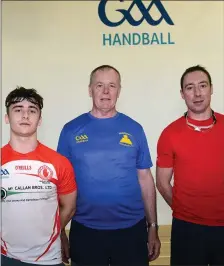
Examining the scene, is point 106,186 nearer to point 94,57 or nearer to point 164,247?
point 164,247

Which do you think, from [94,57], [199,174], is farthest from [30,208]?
[94,57]

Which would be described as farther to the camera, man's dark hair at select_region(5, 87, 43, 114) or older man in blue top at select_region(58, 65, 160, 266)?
older man in blue top at select_region(58, 65, 160, 266)

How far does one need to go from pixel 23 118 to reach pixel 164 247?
5.96 feet

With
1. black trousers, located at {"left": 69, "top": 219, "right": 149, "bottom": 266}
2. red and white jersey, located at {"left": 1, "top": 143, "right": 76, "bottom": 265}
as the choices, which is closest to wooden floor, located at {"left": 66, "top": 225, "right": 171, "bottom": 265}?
black trousers, located at {"left": 69, "top": 219, "right": 149, "bottom": 266}

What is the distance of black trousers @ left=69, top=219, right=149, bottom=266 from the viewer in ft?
6.45

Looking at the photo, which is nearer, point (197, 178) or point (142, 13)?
point (197, 178)

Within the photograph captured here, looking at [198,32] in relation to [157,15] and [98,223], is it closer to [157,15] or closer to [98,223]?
[157,15]

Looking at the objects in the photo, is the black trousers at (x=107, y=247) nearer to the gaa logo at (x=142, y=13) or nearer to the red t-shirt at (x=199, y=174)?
the red t-shirt at (x=199, y=174)

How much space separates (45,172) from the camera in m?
1.74

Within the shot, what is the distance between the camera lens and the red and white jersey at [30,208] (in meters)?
1.67

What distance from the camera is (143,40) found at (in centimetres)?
317

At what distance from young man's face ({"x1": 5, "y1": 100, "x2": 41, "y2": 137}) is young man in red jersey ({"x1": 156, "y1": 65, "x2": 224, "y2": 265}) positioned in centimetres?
78

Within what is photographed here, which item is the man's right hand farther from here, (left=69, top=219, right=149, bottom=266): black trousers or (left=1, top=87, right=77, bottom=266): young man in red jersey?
(left=1, top=87, right=77, bottom=266): young man in red jersey

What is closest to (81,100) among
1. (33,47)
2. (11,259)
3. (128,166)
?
(33,47)
